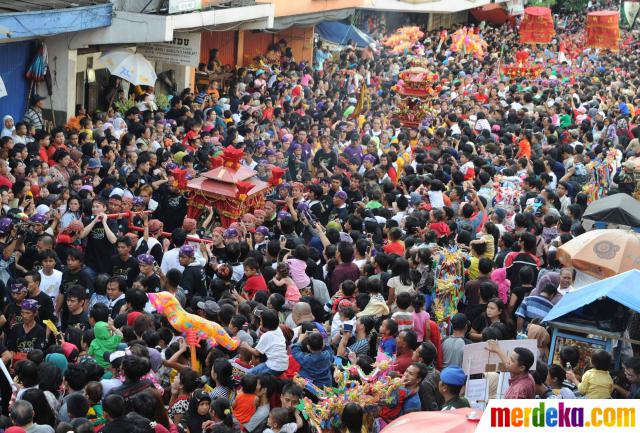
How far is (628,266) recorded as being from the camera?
1015cm

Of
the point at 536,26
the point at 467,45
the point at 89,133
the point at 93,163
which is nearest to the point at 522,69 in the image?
the point at 467,45

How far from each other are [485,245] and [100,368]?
4.64 meters

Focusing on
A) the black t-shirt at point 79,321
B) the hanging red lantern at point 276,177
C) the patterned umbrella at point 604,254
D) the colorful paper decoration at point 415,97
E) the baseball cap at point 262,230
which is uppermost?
the colorful paper decoration at point 415,97

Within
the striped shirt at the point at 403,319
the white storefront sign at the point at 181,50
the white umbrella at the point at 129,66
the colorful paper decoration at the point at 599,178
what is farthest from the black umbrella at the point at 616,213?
the white storefront sign at the point at 181,50

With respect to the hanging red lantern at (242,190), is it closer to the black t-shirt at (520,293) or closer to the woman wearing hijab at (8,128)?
the black t-shirt at (520,293)

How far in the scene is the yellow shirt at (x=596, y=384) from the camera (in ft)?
26.2

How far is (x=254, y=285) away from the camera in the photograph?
32.3 feet

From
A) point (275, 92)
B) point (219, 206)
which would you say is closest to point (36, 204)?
point (219, 206)

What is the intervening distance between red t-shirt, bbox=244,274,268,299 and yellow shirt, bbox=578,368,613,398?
3.11m

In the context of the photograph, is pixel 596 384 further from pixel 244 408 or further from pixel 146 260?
→ pixel 146 260

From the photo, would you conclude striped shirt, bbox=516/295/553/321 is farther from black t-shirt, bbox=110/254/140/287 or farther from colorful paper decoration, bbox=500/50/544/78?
colorful paper decoration, bbox=500/50/544/78

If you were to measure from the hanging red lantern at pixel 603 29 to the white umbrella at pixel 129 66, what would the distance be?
20.0 metres

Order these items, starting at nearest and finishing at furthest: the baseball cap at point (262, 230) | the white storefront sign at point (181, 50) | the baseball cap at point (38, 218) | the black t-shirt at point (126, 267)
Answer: the black t-shirt at point (126, 267) → the baseball cap at point (38, 218) → the baseball cap at point (262, 230) → the white storefront sign at point (181, 50)

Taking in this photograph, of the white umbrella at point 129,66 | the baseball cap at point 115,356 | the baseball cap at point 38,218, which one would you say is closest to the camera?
the baseball cap at point 115,356
